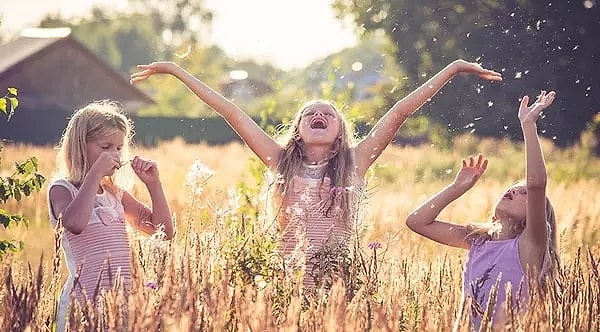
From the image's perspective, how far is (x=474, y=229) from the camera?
495 cm

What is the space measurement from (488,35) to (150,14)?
219 ft

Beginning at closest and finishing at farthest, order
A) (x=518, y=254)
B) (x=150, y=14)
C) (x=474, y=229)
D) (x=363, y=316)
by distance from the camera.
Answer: (x=363, y=316)
(x=518, y=254)
(x=474, y=229)
(x=150, y=14)

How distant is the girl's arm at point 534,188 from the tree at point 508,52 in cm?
1968

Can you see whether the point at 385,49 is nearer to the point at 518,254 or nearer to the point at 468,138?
the point at 468,138

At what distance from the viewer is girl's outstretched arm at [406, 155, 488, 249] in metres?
4.96

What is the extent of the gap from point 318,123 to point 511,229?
1185 millimetres

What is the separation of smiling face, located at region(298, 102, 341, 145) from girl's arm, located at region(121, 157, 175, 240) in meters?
0.97

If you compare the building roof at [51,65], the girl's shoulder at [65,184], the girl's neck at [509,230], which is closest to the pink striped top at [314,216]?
the girl's neck at [509,230]

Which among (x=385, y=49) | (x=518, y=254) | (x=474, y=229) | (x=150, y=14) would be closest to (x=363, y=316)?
(x=518, y=254)

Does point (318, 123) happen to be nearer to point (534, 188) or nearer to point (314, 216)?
point (314, 216)

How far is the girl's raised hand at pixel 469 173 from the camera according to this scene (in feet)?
16.2

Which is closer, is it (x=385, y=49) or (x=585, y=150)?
(x=585, y=150)

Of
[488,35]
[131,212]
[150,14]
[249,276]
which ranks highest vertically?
[150,14]

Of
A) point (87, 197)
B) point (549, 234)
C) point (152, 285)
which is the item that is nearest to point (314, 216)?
point (549, 234)
